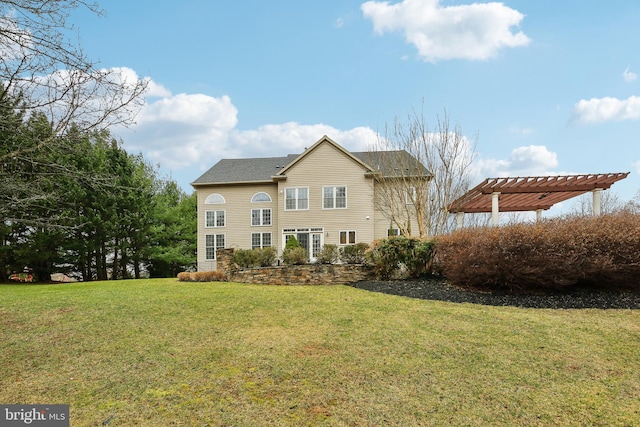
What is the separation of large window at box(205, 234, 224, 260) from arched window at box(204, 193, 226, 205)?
6.79 ft

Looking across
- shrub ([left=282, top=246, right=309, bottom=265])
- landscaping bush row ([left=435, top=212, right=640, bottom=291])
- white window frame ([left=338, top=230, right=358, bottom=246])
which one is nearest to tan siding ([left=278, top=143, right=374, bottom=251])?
white window frame ([left=338, top=230, right=358, bottom=246])

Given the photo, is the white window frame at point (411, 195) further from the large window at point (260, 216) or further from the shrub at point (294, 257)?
the large window at point (260, 216)

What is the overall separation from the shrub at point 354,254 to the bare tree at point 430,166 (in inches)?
138

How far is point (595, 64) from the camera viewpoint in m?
10.2

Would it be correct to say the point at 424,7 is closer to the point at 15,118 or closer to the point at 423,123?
the point at 423,123

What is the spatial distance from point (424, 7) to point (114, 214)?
2004cm

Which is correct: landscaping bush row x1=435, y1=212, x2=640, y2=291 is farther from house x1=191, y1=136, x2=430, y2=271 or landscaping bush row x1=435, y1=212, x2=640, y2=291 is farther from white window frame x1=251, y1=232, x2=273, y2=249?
white window frame x1=251, y1=232, x2=273, y2=249

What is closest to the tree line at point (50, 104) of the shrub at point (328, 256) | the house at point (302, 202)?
the shrub at point (328, 256)

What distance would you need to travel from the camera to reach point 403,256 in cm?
1149

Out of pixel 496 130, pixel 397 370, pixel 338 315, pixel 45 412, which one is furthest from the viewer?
pixel 496 130

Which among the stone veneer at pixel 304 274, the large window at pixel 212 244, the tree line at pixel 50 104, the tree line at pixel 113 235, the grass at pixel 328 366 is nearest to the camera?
the grass at pixel 328 366

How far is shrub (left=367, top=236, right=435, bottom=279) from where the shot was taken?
446 inches

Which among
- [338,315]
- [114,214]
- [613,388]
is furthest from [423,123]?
[114,214]

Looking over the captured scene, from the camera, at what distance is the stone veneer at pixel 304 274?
1283 centimetres
